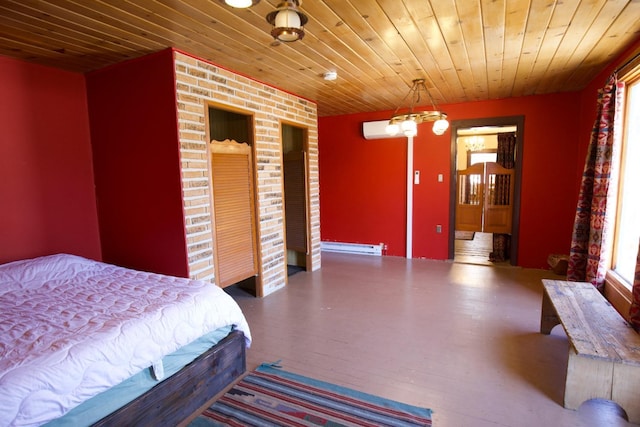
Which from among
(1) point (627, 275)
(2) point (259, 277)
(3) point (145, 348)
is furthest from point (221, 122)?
(1) point (627, 275)

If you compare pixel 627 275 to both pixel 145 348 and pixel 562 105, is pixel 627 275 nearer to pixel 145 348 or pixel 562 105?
pixel 562 105

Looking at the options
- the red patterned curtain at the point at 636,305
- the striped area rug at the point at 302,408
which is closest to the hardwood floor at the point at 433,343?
the striped area rug at the point at 302,408

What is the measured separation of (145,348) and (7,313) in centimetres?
99

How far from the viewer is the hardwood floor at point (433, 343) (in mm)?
1963

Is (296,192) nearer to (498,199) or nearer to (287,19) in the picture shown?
(498,199)

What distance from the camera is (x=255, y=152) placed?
3586mm

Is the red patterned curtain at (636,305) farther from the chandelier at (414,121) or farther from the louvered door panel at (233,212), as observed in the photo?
the louvered door panel at (233,212)

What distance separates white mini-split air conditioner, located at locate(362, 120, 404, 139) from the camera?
5.22 m

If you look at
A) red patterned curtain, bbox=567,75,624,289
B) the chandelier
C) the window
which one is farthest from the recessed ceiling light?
the window

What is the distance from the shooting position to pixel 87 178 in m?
3.26

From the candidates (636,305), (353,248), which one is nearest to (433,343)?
(636,305)

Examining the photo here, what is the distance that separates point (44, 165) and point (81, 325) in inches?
78.4

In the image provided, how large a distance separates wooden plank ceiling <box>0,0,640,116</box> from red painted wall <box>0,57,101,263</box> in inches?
8.3

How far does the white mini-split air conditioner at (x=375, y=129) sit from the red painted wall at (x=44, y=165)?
3.72 meters
